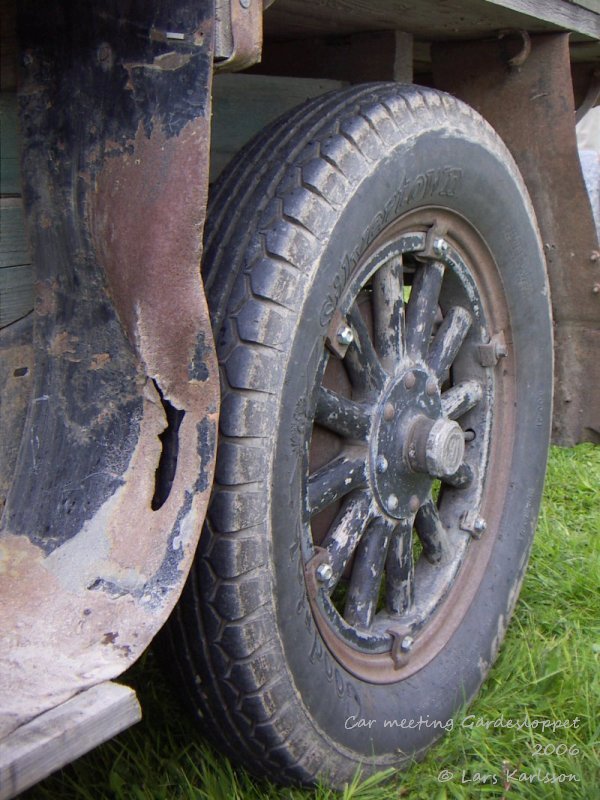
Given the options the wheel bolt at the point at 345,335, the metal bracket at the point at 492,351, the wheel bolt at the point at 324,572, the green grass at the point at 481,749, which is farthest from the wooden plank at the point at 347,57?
the green grass at the point at 481,749

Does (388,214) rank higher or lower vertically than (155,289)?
higher

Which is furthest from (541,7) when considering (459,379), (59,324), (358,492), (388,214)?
(59,324)

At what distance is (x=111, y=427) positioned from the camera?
1329 mm

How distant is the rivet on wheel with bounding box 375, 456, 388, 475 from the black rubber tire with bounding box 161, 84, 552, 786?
32 centimetres

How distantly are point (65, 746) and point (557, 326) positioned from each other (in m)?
1.73

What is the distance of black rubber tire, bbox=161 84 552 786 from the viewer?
135 cm

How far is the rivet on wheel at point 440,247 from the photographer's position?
1841 mm

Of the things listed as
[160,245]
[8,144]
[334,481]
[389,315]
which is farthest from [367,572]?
[8,144]

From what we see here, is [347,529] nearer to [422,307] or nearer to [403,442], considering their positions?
[403,442]

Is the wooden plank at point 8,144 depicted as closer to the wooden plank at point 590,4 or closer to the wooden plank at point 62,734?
the wooden plank at point 62,734

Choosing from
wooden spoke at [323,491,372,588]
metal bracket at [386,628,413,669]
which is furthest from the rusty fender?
metal bracket at [386,628,413,669]

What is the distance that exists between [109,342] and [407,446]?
2.23 ft

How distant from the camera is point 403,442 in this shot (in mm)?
1773

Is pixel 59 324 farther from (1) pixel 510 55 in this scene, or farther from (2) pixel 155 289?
(1) pixel 510 55
